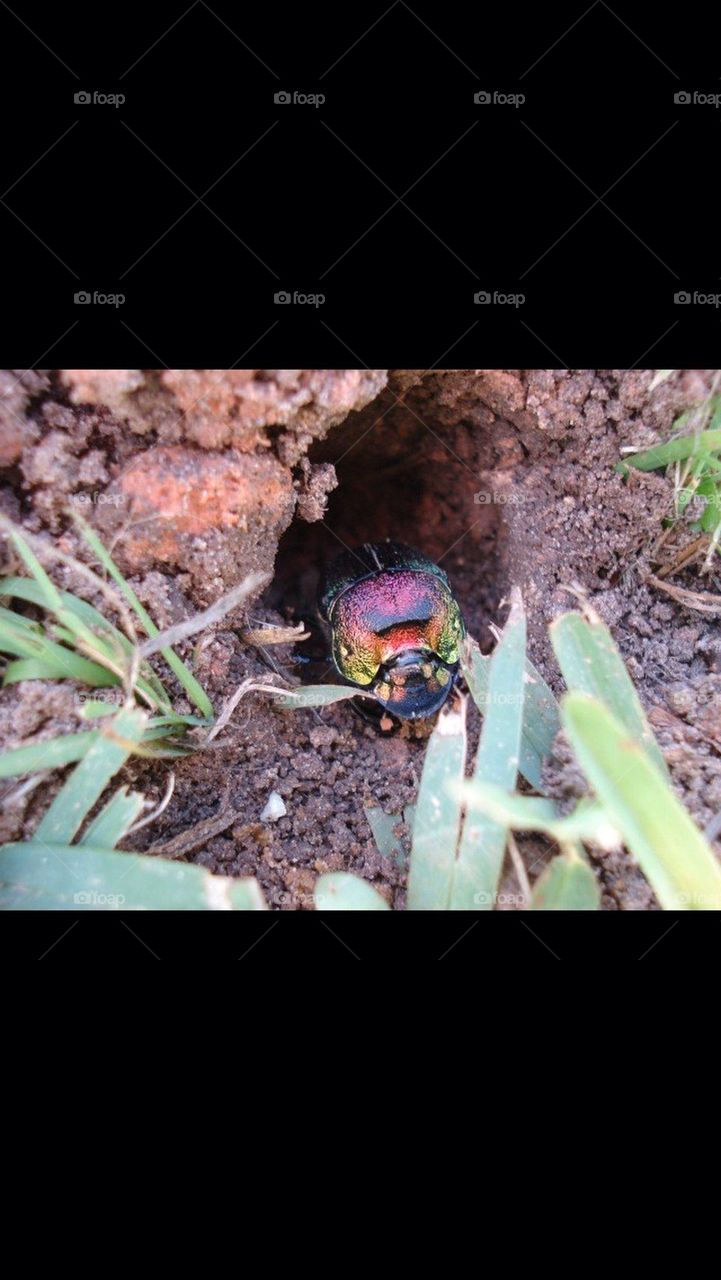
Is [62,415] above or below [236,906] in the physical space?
above

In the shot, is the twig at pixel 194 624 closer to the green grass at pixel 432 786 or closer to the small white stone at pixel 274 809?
the green grass at pixel 432 786

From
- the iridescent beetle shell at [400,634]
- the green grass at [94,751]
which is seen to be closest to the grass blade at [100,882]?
the green grass at [94,751]

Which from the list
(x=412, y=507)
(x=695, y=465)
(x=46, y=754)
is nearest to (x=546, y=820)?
(x=46, y=754)

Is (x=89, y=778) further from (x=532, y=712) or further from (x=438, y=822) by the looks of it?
(x=532, y=712)

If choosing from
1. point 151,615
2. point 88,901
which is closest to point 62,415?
point 151,615

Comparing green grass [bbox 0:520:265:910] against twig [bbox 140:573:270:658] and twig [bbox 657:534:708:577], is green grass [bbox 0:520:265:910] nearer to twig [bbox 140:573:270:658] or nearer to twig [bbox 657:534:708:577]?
twig [bbox 140:573:270:658]

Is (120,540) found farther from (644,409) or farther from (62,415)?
(644,409)

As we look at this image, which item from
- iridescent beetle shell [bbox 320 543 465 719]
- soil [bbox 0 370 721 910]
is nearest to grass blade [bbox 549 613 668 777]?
soil [bbox 0 370 721 910]
